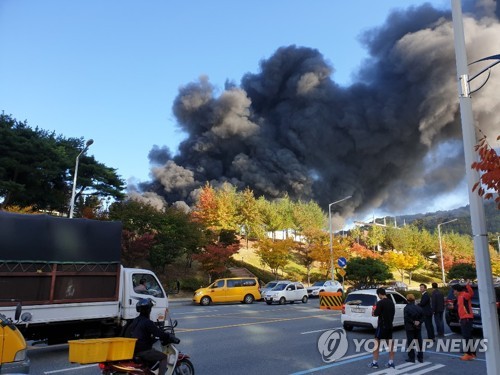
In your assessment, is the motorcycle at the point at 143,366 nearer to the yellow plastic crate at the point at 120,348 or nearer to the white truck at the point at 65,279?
the yellow plastic crate at the point at 120,348

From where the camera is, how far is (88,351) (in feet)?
14.7

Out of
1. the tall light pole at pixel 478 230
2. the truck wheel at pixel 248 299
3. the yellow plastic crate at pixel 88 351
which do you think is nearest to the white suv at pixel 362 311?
the tall light pole at pixel 478 230

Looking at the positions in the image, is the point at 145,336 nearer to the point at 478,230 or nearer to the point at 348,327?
the point at 478,230

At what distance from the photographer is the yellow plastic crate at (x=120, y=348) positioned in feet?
15.5

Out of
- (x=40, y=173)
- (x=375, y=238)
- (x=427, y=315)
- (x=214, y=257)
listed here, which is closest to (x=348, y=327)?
(x=427, y=315)

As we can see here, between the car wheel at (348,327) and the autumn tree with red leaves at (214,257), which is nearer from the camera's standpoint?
the car wheel at (348,327)

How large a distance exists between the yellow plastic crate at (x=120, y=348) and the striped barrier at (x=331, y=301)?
57.4ft

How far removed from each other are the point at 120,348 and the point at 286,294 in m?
21.9

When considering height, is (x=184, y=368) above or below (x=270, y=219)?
below

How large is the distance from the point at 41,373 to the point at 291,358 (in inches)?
189

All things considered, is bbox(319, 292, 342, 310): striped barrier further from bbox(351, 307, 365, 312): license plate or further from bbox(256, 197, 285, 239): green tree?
bbox(256, 197, 285, 239): green tree

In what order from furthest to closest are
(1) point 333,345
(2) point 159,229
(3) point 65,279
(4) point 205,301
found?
(2) point 159,229, (4) point 205,301, (1) point 333,345, (3) point 65,279

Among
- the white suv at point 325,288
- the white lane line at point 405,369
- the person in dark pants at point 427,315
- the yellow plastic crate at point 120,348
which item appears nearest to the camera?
the yellow plastic crate at point 120,348

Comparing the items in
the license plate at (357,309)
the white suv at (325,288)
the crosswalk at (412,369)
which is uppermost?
the white suv at (325,288)
